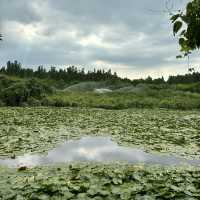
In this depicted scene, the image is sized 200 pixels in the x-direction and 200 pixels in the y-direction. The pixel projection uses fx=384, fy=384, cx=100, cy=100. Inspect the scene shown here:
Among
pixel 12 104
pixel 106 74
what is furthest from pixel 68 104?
pixel 106 74

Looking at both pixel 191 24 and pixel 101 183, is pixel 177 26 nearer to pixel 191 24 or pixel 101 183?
pixel 191 24

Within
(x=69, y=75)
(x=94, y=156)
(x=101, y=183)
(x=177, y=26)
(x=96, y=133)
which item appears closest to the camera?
(x=177, y=26)

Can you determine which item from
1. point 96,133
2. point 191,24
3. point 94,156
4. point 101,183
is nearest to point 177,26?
point 191,24

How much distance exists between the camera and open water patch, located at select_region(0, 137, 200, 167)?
9.84 metres

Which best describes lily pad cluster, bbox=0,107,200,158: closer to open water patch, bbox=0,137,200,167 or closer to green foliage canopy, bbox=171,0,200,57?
open water patch, bbox=0,137,200,167

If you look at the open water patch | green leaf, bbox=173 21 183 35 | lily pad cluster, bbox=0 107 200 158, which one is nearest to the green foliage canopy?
green leaf, bbox=173 21 183 35

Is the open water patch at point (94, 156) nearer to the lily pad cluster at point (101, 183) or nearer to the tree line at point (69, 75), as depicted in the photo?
the lily pad cluster at point (101, 183)

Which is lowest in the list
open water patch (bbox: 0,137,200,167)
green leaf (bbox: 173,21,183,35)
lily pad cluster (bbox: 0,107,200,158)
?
open water patch (bbox: 0,137,200,167)

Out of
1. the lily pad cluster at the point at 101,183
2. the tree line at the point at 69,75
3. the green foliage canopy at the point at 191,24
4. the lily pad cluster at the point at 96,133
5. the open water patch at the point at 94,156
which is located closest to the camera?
the green foliage canopy at the point at 191,24

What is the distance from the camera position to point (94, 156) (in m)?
10.9

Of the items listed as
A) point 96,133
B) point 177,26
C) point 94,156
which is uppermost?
point 177,26

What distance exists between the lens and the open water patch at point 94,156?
9836mm

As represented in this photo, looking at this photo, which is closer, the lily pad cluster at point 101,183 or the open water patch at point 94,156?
the lily pad cluster at point 101,183

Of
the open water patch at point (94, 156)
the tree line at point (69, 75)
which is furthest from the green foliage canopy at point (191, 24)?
the tree line at point (69, 75)
